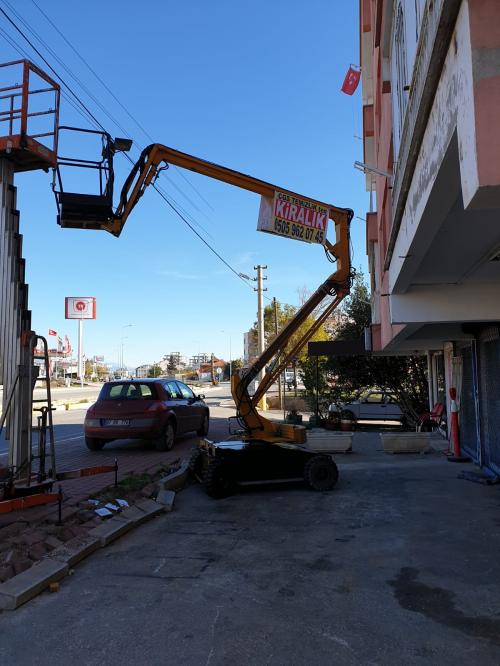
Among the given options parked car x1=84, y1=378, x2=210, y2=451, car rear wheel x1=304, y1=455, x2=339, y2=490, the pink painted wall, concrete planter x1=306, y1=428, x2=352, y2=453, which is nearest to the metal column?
car rear wheel x1=304, y1=455, x2=339, y2=490

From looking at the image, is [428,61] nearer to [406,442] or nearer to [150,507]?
[150,507]

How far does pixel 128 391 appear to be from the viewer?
12289 millimetres

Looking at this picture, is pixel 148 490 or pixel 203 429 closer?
pixel 148 490

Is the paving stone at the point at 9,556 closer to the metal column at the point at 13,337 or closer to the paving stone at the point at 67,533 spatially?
the paving stone at the point at 67,533

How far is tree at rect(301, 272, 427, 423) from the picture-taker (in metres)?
20.3

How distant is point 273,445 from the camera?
8312 mm

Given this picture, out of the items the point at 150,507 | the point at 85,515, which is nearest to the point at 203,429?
the point at 150,507

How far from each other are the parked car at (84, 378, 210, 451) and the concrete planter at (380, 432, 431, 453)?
16.0 feet

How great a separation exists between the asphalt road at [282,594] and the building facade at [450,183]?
2.71 metres

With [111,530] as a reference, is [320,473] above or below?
above

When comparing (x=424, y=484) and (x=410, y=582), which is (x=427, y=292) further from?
(x=410, y=582)

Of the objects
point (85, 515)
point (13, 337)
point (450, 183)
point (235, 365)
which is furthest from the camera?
point (235, 365)

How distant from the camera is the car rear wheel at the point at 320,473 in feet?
26.9

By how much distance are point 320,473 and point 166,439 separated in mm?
4858
